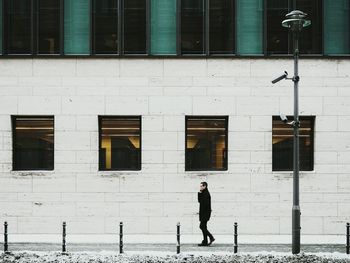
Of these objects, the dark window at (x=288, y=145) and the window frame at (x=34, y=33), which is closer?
the window frame at (x=34, y=33)

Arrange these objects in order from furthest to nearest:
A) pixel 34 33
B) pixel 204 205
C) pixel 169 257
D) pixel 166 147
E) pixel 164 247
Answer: pixel 34 33, pixel 166 147, pixel 204 205, pixel 164 247, pixel 169 257

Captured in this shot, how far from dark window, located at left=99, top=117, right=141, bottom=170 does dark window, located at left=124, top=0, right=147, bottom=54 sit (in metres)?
2.82

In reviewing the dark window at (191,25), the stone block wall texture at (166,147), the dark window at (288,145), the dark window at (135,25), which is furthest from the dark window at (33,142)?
the dark window at (288,145)

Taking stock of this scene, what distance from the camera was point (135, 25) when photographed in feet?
76.6

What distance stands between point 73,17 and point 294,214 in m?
11.5

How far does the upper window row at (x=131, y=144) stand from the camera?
23.2 metres

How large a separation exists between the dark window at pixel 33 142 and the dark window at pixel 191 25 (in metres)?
6.02

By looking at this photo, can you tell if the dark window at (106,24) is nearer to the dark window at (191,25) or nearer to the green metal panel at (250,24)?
the dark window at (191,25)

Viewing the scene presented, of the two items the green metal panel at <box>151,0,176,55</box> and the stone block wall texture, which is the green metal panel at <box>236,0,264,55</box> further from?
the green metal panel at <box>151,0,176,55</box>

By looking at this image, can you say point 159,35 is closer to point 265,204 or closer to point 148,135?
point 148,135

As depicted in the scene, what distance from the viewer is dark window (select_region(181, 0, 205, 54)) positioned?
918 inches

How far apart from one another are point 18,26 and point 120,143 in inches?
239

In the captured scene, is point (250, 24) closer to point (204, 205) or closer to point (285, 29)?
point (285, 29)

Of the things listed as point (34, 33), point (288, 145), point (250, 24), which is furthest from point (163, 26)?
point (288, 145)
